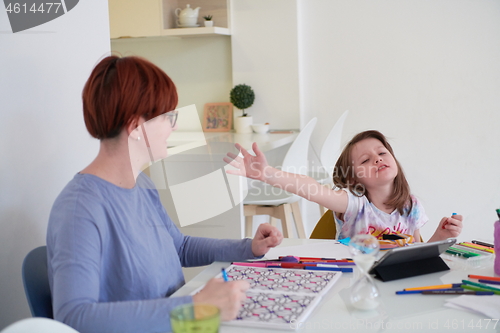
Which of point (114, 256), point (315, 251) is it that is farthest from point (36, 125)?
point (315, 251)

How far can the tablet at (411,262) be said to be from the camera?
1.05 meters

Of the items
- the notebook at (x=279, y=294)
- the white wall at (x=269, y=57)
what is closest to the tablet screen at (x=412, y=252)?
the notebook at (x=279, y=294)

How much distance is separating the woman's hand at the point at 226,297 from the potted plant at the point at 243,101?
8.15 feet

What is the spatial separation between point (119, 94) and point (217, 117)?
252 centimetres

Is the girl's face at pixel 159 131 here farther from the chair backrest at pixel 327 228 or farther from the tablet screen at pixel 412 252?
the chair backrest at pixel 327 228

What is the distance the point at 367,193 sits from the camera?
1.67 meters

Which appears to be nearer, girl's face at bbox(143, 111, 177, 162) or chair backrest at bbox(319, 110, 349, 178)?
girl's face at bbox(143, 111, 177, 162)

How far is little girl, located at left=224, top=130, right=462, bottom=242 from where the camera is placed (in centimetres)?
154

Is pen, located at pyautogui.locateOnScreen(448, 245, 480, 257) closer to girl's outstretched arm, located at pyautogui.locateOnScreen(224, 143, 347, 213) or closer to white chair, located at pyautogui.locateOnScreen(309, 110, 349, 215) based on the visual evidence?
girl's outstretched arm, located at pyautogui.locateOnScreen(224, 143, 347, 213)

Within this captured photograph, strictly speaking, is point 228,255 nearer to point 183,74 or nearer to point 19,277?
point 19,277

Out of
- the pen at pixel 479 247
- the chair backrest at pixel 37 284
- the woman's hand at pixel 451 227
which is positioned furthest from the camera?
the woman's hand at pixel 451 227

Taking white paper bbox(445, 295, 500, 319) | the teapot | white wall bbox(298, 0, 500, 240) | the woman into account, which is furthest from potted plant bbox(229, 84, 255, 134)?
white paper bbox(445, 295, 500, 319)

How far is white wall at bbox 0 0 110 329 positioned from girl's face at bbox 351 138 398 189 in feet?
2.87

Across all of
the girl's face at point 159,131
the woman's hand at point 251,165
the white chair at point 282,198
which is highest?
the girl's face at point 159,131
